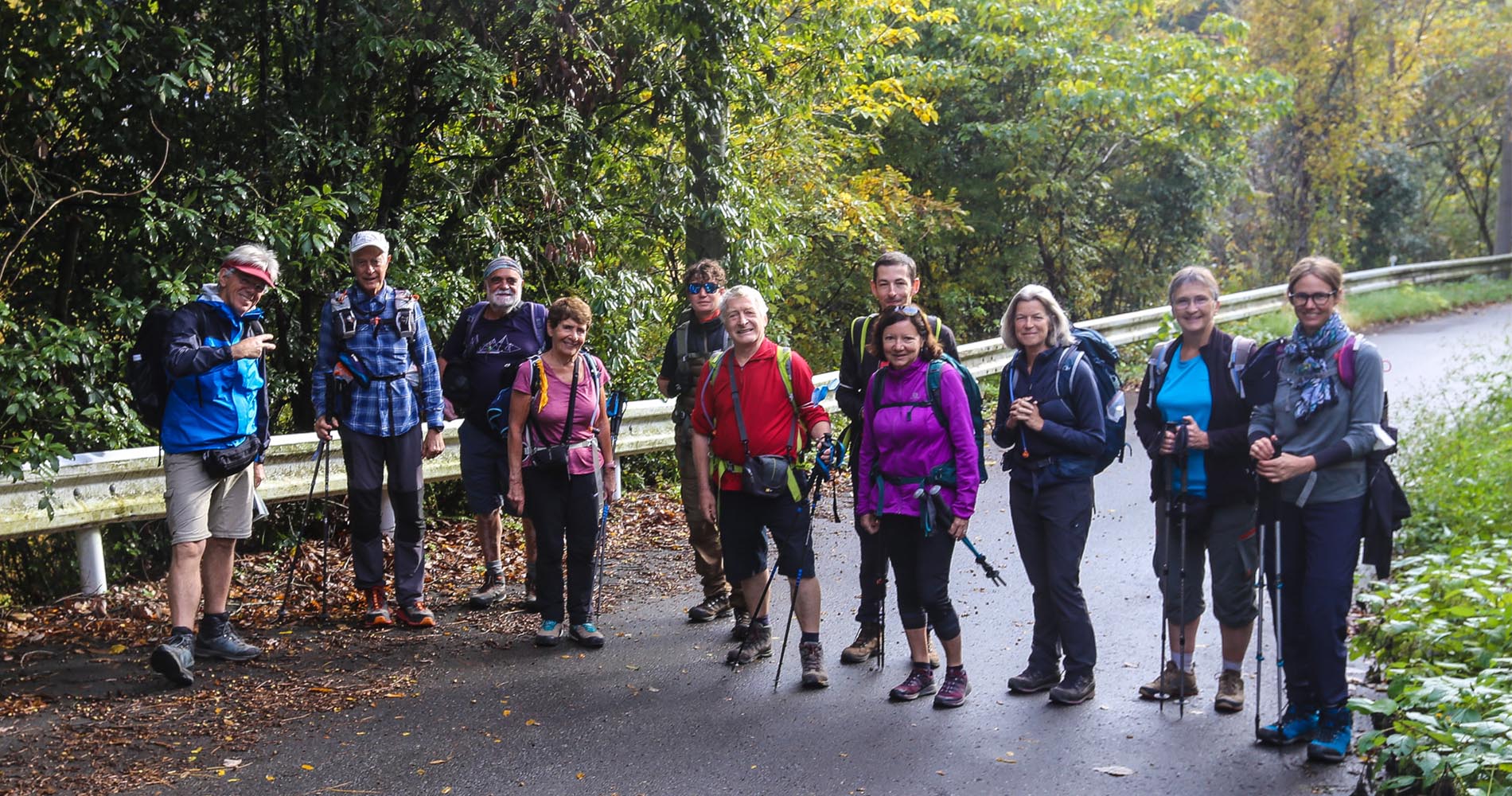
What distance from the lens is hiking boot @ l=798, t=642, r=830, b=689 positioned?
6172mm

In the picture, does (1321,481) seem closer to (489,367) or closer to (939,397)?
(939,397)

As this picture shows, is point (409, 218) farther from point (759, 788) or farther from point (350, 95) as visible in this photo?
point (759, 788)

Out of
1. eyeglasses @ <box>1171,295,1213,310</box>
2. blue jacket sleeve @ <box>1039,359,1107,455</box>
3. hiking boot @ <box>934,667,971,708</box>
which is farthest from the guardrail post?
eyeglasses @ <box>1171,295,1213,310</box>

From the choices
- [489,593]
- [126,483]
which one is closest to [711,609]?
[489,593]

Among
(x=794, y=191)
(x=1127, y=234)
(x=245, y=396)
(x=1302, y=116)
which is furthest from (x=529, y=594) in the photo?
(x=1302, y=116)

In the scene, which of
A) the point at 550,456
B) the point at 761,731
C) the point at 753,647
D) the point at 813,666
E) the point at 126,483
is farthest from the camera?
the point at 126,483

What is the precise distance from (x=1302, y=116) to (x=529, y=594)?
20779mm

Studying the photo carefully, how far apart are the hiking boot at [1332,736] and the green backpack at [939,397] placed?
171cm

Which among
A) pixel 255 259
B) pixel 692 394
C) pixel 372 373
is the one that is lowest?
pixel 692 394

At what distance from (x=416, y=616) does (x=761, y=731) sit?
2527mm

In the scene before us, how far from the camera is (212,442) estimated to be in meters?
6.44

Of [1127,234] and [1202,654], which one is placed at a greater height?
[1127,234]

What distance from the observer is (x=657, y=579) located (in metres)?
8.41

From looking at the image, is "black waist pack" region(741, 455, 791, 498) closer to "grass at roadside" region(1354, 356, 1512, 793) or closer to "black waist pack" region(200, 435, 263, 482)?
"black waist pack" region(200, 435, 263, 482)
